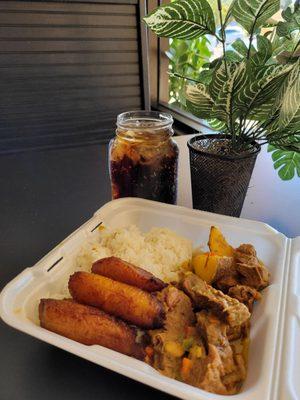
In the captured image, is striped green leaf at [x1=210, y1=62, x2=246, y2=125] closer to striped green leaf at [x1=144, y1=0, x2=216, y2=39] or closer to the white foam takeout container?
striped green leaf at [x1=144, y1=0, x2=216, y2=39]

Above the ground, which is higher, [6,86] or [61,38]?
[61,38]

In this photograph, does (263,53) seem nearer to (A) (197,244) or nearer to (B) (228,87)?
(B) (228,87)

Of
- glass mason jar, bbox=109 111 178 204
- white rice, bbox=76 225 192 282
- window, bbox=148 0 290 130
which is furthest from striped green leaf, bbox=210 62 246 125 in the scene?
window, bbox=148 0 290 130

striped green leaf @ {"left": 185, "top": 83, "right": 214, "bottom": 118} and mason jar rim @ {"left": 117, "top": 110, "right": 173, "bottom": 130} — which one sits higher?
striped green leaf @ {"left": 185, "top": 83, "right": 214, "bottom": 118}

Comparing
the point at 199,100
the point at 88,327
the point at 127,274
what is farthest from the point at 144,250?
the point at 199,100

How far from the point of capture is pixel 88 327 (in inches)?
19.2

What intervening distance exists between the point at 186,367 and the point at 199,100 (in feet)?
1.67

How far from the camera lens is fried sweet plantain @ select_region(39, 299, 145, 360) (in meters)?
0.48

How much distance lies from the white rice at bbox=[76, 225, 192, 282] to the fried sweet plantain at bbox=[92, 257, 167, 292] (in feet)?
0.15

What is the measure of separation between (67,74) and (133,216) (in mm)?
971

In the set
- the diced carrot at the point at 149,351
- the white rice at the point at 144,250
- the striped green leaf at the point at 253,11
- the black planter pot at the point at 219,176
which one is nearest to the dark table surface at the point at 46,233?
the diced carrot at the point at 149,351

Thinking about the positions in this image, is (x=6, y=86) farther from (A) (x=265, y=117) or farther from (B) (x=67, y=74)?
(A) (x=265, y=117)

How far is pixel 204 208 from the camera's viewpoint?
831 millimetres

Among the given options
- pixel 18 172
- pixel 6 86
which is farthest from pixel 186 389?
pixel 6 86
